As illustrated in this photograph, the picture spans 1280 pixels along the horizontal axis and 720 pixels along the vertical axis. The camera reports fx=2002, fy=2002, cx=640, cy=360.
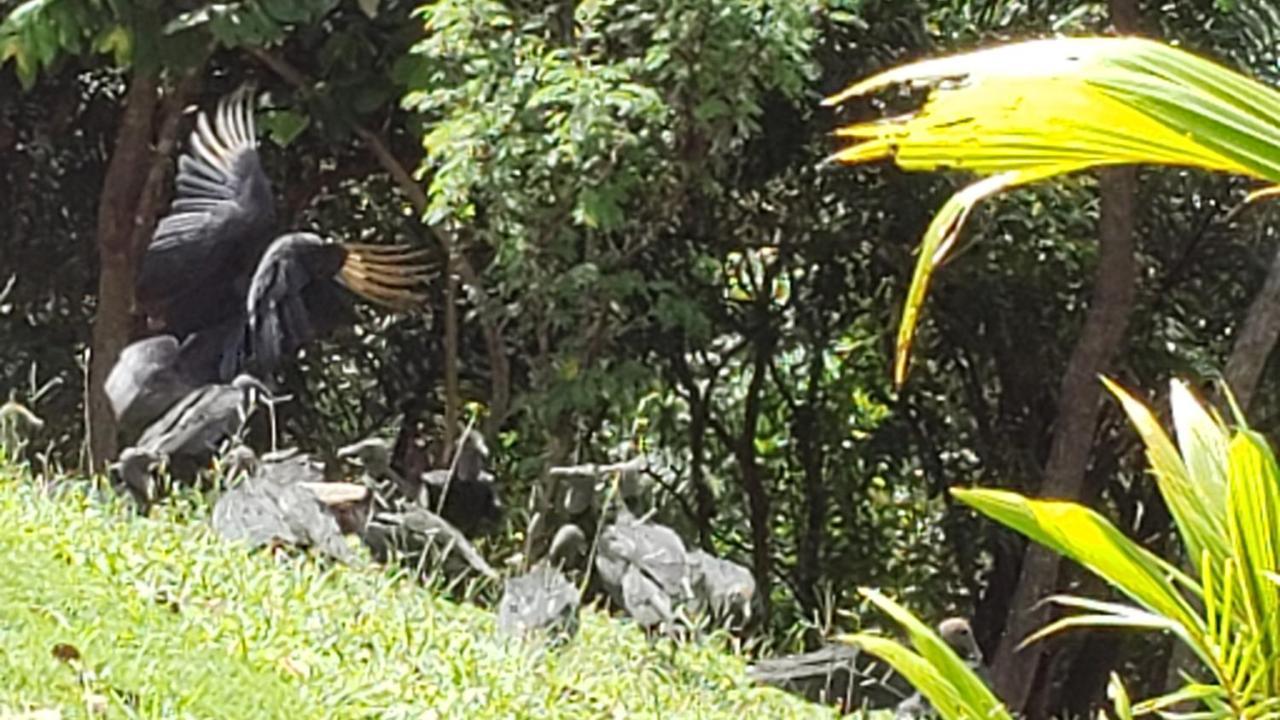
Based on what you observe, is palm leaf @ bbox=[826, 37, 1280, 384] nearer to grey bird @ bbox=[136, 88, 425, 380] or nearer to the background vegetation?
the background vegetation

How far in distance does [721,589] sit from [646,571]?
0.21 meters

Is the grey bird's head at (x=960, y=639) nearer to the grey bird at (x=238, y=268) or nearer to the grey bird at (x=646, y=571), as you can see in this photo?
the grey bird at (x=646, y=571)

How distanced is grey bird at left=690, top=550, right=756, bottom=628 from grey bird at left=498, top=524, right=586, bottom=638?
0.36 metres

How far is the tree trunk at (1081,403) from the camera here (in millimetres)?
5957

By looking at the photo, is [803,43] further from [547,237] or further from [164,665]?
[164,665]

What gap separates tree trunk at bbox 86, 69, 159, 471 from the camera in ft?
23.4

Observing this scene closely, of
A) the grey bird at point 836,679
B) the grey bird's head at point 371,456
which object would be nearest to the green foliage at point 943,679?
the grey bird at point 836,679

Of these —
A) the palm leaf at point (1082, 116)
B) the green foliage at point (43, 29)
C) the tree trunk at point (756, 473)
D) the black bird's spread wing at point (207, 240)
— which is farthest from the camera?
the tree trunk at point (756, 473)

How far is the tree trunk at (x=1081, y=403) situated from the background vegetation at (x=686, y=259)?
5cm

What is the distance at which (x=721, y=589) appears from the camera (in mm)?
4738

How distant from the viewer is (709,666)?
4430 millimetres

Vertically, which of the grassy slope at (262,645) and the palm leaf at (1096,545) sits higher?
the palm leaf at (1096,545)

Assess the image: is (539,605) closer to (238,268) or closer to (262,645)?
(262,645)

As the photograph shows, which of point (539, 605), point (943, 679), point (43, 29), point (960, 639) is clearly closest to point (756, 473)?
point (960, 639)
